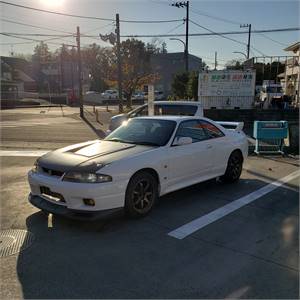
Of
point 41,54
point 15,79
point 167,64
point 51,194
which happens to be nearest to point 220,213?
point 51,194

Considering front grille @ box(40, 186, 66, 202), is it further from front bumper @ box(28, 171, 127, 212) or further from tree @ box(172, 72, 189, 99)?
tree @ box(172, 72, 189, 99)

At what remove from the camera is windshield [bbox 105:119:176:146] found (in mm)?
5754

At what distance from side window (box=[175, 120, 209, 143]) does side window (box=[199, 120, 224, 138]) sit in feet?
0.21

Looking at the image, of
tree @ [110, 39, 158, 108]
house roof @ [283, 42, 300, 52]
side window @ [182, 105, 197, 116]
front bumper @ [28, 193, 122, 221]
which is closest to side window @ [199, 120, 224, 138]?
front bumper @ [28, 193, 122, 221]

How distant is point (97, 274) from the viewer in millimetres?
3600

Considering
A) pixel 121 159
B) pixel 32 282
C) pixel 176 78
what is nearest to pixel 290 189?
pixel 121 159

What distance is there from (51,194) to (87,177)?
625 millimetres

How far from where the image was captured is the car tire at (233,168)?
7.12 meters

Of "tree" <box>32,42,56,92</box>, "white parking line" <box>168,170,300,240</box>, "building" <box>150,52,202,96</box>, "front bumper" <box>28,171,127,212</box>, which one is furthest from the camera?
"tree" <box>32,42,56,92</box>

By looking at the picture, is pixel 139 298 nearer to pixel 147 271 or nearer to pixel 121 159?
pixel 147 271

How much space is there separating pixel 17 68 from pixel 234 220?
7748cm

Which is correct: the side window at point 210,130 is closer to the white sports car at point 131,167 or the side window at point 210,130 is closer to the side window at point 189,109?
the white sports car at point 131,167

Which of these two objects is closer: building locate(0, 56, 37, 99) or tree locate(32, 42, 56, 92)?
building locate(0, 56, 37, 99)

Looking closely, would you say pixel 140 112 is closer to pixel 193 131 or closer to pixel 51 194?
pixel 193 131
